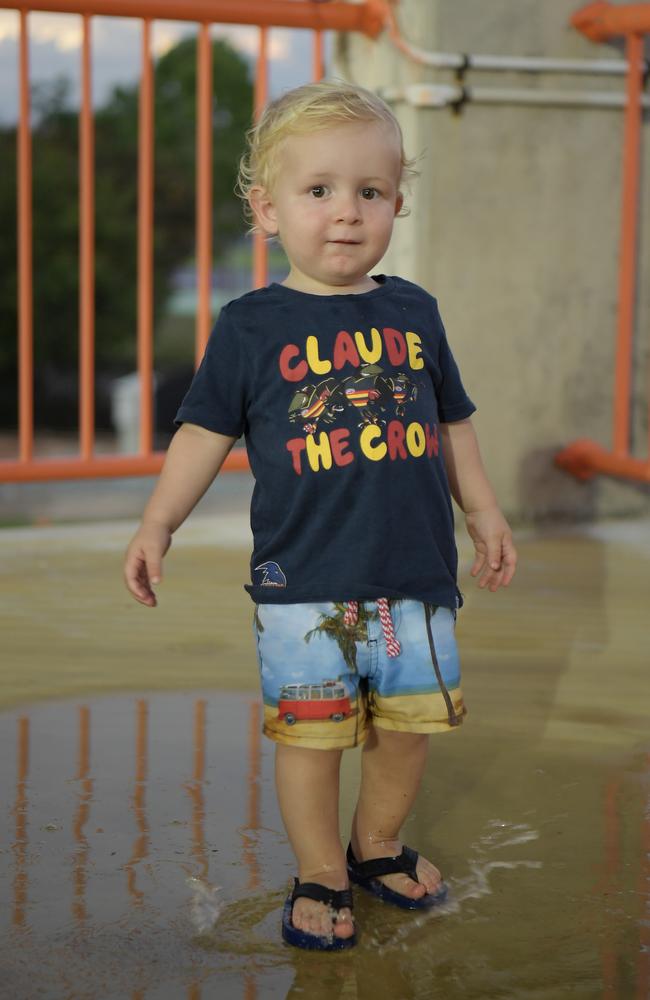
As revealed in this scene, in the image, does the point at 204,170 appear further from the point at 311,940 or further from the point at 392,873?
the point at 311,940

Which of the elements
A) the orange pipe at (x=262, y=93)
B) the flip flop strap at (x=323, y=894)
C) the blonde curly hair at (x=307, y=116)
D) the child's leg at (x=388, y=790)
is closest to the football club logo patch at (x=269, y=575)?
the child's leg at (x=388, y=790)

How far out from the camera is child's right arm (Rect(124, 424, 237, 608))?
215 cm

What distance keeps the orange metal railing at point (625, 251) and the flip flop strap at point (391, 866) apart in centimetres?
238

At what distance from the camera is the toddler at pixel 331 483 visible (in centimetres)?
210

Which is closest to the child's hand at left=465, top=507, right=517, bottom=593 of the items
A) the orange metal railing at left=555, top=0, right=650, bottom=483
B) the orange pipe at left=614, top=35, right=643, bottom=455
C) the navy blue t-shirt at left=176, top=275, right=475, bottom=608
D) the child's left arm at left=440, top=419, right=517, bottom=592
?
the child's left arm at left=440, top=419, right=517, bottom=592

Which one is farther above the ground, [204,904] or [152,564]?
[152,564]

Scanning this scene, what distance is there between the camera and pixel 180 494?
85.8 inches

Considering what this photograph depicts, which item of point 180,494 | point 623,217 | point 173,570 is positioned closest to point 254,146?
point 180,494

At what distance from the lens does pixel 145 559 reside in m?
2.13

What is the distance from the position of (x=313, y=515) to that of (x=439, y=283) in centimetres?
246

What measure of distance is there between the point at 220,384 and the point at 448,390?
0.35 m

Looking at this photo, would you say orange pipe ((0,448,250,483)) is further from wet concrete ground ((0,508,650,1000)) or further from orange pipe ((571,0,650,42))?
orange pipe ((571,0,650,42))

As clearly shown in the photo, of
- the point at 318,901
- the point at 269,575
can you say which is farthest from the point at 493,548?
the point at 318,901

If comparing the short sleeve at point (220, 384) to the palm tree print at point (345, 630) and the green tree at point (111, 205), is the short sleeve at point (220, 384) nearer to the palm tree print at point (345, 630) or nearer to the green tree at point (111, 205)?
the palm tree print at point (345, 630)
